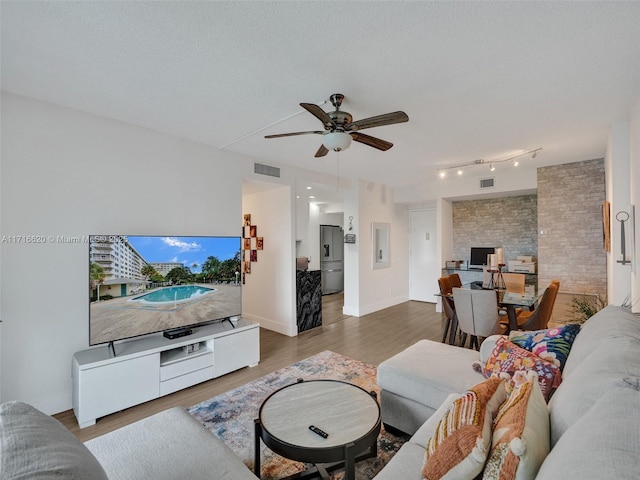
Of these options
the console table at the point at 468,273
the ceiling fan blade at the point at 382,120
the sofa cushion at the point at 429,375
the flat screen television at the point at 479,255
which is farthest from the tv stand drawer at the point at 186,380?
the flat screen television at the point at 479,255

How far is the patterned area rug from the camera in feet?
6.43

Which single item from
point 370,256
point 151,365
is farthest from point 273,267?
point 151,365

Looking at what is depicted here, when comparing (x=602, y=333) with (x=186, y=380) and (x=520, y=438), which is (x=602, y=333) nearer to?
(x=520, y=438)

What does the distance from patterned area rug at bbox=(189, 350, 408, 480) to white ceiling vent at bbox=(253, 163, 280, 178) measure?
254 cm

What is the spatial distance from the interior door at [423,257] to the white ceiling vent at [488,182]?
1415 mm

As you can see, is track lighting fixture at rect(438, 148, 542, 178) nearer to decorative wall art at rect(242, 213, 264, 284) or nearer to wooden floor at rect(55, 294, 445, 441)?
wooden floor at rect(55, 294, 445, 441)

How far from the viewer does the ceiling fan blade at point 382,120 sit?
220cm

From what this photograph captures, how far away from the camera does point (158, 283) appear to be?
9.67ft

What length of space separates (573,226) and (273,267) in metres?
4.67

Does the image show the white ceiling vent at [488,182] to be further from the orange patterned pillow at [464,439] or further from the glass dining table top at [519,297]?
the orange patterned pillow at [464,439]

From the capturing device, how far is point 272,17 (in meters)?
1.65

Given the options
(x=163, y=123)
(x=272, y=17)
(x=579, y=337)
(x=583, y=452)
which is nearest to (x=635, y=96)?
(x=579, y=337)

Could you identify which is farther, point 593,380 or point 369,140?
point 369,140

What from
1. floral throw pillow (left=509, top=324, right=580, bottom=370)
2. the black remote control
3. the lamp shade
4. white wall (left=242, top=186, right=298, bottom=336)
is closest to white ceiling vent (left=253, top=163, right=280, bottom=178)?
white wall (left=242, top=186, right=298, bottom=336)
